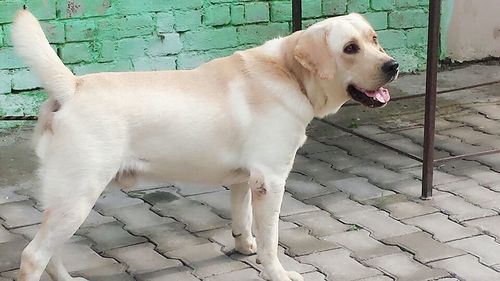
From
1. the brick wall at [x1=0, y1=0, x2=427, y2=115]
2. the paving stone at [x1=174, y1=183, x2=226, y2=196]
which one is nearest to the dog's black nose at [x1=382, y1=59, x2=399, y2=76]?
the paving stone at [x1=174, y1=183, x2=226, y2=196]

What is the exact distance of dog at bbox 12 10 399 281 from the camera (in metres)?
3.30

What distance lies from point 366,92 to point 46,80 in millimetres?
1248

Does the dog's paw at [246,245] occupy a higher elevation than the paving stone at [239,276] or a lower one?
higher

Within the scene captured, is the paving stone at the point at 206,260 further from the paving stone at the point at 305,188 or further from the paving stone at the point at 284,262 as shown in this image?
the paving stone at the point at 305,188

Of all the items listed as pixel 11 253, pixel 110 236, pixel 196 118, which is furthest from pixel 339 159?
pixel 11 253

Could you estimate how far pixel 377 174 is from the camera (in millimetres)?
5004

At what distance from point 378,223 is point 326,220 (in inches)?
9.9

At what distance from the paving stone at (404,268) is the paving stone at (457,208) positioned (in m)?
0.57

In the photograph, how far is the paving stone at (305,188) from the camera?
4.71m

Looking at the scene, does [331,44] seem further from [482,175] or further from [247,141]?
[482,175]

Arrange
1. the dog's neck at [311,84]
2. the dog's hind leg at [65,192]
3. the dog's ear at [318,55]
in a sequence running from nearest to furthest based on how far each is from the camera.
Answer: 1. the dog's hind leg at [65,192]
2. the dog's ear at [318,55]
3. the dog's neck at [311,84]

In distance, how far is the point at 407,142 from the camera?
555cm

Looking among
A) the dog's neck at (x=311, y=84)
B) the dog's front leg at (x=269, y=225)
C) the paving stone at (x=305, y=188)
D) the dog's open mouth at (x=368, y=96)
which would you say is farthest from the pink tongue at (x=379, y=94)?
the paving stone at (x=305, y=188)

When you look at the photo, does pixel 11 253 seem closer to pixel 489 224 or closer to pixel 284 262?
pixel 284 262
